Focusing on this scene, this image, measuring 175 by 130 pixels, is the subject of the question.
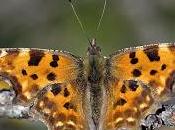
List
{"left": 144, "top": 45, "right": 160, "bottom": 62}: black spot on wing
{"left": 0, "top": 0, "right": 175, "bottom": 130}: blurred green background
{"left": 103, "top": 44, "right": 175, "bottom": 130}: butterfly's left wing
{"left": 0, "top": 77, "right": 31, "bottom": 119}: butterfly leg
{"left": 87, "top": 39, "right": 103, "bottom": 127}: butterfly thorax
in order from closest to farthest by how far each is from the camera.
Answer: {"left": 0, "top": 77, "right": 31, "bottom": 119}: butterfly leg, {"left": 103, "top": 44, "right": 175, "bottom": 130}: butterfly's left wing, {"left": 144, "top": 45, "right": 160, "bottom": 62}: black spot on wing, {"left": 87, "top": 39, "right": 103, "bottom": 127}: butterfly thorax, {"left": 0, "top": 0, "right": 175, "bottom": 130}: blurred green background

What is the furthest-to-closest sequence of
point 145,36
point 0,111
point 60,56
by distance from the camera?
point 145,36
point 60,56
point 0,111

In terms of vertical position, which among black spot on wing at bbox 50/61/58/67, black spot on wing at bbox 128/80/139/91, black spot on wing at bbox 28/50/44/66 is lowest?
black spot on wing at bbox 128/80/139/91

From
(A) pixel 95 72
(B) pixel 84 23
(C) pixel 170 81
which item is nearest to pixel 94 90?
(A) pixel 95 72

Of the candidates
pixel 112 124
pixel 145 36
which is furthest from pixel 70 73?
pixel 145 36

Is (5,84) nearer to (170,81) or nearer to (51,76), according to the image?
(51,76)

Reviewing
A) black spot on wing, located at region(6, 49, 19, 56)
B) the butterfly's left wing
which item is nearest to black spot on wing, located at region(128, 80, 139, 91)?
the butterfly's left wing

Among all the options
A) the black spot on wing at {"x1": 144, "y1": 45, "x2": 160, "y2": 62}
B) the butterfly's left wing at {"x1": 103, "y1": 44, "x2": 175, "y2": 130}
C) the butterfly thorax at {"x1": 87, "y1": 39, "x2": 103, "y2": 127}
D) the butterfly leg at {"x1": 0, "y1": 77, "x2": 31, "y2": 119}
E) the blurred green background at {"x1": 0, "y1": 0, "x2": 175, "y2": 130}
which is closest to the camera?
the butterfly leg at {"x1": 0, "y1": 77, "x2": 31, "y2": 119}

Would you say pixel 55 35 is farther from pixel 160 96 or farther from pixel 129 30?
pixel 160 96

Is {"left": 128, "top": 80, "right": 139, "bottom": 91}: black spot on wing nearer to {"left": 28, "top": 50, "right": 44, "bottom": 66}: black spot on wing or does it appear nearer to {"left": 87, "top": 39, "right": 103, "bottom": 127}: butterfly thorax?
{"left": 87, "top": 39, "right": 103, "bottom": 127}: butterfly thorax
